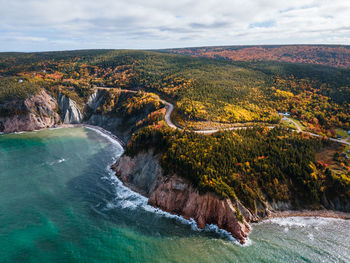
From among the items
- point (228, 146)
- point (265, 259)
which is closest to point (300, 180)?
point (228, 146)

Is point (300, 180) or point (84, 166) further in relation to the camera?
point (84, 166)

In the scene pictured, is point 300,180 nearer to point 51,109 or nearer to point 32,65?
point 51,109

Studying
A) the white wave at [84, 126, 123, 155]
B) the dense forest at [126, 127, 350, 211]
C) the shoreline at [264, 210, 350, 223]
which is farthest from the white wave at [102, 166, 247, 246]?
the white wave at [84, 126, 123, 155]

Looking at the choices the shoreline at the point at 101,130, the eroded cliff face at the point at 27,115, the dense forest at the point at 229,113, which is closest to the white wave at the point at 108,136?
the shoreline at the point at 101,130

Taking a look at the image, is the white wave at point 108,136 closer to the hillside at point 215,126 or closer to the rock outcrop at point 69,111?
the hillside at point 215,126

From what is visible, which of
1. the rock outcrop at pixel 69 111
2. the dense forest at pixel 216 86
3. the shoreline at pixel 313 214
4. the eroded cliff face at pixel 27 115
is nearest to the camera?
the shoreline at pixel 313 214

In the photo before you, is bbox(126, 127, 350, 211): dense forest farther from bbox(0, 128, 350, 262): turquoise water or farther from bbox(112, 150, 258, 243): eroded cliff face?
bbox(0, 128, 350, 262): turquoise water

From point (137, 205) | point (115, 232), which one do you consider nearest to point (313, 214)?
point (137, 205)
